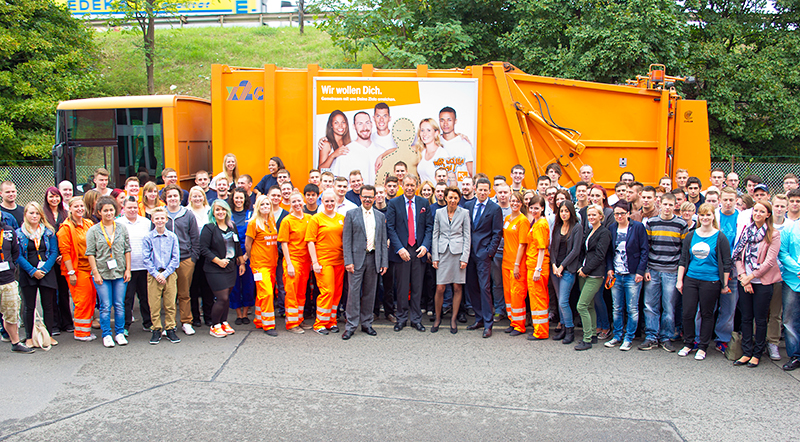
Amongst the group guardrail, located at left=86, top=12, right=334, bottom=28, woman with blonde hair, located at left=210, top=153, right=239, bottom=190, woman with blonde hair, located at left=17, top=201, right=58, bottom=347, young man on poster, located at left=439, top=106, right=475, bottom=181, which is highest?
guardrail, located at left=86, top=12, right=334, bottom=28

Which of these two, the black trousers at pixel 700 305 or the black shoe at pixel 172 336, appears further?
the black shoe at pixel 172 336

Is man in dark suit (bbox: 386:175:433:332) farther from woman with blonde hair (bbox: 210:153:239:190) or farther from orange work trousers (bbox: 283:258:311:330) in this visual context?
woman with blonde hair (bbox: 210:153:239:190)

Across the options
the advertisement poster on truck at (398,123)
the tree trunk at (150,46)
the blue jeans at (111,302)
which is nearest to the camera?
the blue jeans at (111,302)

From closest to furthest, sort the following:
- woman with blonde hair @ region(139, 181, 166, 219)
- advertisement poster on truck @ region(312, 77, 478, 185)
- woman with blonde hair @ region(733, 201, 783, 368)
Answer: woman with blonde hair @ region(733, 201, 783, 368)
woman with blonde hair @ region(139, 181, 166, 219)
advertisement poster on truck @ region(312, 77, 478, 185)

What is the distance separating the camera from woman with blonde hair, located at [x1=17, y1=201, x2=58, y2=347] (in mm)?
6043

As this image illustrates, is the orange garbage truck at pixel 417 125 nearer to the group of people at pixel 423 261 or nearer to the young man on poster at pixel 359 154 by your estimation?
the young man on poster at pixel 359 154

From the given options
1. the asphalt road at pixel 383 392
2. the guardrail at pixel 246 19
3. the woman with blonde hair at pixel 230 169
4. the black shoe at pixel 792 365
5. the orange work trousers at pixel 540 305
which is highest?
the guardrail at pixel 246 19

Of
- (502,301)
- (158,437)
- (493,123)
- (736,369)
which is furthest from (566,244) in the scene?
(158,437)

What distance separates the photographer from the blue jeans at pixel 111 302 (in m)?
6.12

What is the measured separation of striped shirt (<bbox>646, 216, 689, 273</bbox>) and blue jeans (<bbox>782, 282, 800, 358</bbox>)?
3.43ft

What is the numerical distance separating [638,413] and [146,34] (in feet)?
72.7

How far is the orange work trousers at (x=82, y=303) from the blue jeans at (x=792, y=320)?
7581mm

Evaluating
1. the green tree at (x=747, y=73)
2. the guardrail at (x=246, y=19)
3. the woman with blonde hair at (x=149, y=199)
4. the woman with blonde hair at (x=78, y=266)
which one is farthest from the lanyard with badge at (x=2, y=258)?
the guardrail at (x=246, y=19)

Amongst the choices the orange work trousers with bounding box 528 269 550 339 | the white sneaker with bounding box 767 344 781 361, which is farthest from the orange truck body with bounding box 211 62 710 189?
the white sneaker with bounding box 767 344 781 361
